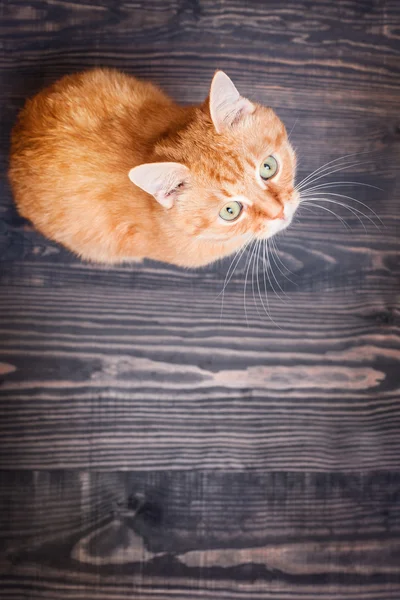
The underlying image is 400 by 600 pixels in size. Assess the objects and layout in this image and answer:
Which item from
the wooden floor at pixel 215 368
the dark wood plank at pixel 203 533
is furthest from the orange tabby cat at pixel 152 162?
the dark wood plank at pixel 203 533

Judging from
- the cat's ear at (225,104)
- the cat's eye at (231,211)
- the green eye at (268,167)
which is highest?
the cat's ear at (225,104)

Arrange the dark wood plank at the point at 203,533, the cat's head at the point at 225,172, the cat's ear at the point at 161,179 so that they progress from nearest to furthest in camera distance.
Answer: the cat's ear at the point at 161,179
the cat's head at the point at 225,172
the dark wood plank at the point at 203,533

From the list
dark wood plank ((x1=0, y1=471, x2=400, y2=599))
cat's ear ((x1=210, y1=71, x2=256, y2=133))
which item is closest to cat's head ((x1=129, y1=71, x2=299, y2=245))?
cat's ear ((x1=210, y1=71, x2=256, y2=133))

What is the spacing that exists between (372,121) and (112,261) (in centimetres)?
86

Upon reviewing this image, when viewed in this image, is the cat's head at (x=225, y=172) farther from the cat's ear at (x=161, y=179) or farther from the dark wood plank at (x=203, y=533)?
the dark wood plank at (x=203, y=533)

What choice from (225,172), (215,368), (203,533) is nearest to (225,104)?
(225,172)

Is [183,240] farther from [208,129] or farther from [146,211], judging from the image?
[208,129]

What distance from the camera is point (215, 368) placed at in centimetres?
148

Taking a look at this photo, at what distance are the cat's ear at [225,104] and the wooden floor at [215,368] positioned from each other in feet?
1.44

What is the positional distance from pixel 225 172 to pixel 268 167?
0.38 ft

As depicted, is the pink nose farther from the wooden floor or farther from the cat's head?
the wooden floor

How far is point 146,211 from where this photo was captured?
3.73ft

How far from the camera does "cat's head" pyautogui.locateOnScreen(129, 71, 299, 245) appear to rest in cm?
104

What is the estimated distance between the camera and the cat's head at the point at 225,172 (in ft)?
3.42
